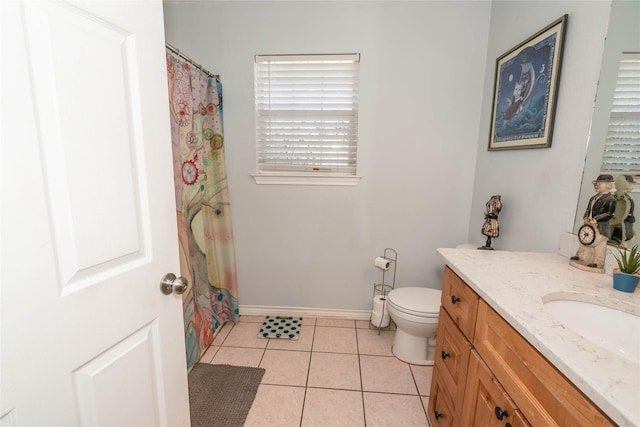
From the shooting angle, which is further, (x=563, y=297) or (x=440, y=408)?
(x=440, y=408)

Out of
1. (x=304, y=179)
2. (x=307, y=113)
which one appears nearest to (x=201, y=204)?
(x=304, y=179)

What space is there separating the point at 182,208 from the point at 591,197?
195cm

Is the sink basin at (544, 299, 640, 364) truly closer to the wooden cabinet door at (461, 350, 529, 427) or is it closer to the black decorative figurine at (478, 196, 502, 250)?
the wooden cabinet door at (461, 350, 529, 427)

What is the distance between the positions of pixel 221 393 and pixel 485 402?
135cm

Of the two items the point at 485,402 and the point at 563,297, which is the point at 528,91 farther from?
the point at 485,402

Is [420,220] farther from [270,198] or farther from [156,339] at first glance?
[156,339]

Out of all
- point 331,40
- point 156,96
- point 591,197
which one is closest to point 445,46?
point 331,40

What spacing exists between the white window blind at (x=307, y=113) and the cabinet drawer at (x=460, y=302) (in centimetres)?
119

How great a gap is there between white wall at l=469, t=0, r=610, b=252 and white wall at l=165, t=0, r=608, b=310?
0.02 metres

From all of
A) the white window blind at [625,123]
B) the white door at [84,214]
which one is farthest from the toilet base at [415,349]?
the white door at [84,214]

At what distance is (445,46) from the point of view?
1961 millimetres

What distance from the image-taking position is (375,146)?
210cm

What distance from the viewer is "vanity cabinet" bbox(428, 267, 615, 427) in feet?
1.99

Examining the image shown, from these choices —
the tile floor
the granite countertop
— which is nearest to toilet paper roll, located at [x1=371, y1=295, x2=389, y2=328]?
the tile floor
